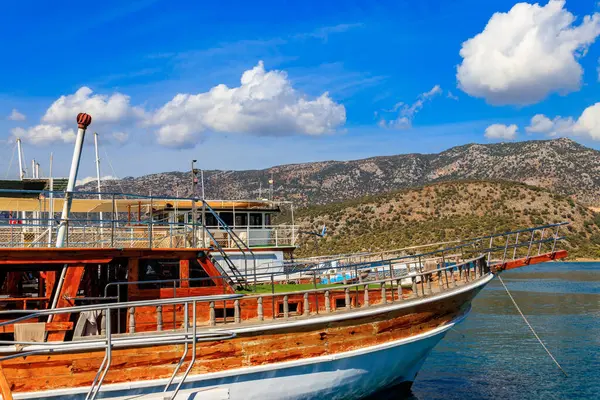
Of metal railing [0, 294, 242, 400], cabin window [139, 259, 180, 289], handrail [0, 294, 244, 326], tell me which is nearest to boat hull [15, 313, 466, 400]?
metal railing [0, 294, 242, 400]

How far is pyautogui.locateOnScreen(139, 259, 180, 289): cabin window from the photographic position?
12688 mm

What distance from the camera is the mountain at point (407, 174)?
116 m

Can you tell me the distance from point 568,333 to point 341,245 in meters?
45.4

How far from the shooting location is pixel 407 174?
463ft

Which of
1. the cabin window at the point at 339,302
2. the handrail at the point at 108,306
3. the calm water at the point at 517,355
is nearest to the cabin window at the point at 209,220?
the calm water at the point at 517,355

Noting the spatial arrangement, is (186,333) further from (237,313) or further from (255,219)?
(255,219)

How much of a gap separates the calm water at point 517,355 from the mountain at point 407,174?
3327 inches

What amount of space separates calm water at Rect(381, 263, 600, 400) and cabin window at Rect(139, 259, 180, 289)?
6081 mm

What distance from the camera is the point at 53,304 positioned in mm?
11125

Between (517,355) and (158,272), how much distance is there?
43.5 feet

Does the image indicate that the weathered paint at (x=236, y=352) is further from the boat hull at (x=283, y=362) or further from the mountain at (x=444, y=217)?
the mountain at (x=444, y=217)

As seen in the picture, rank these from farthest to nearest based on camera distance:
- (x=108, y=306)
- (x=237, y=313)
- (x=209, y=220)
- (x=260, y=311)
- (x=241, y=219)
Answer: (x=241, y=219), (x=209, y=220), (x=260, y=311), (x=237, y=313), (x=108, y=306)

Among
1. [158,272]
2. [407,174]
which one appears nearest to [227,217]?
[158,272]

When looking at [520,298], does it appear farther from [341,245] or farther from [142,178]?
[142,178]
